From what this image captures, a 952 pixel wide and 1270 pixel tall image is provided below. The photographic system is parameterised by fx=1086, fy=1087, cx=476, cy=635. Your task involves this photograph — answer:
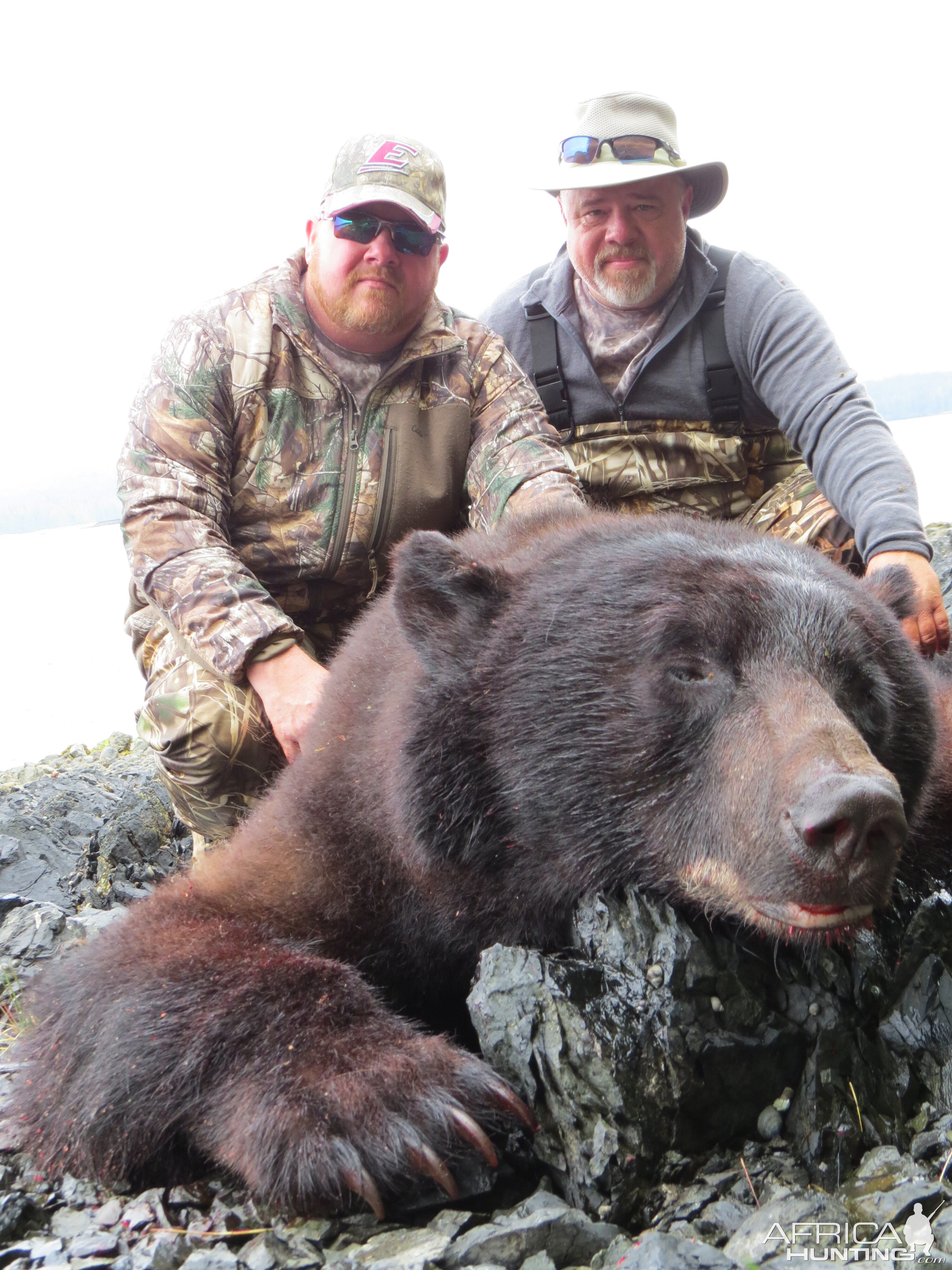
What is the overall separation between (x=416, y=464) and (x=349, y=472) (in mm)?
306

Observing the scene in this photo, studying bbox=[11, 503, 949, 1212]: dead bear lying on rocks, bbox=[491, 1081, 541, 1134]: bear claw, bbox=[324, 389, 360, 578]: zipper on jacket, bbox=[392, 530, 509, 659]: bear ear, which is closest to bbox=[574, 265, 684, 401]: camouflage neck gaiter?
bbox=[324, 389, 360, 578]: zipper on jacket

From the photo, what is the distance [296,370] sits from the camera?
467 centimetres

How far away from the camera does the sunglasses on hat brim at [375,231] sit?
4.54 meters

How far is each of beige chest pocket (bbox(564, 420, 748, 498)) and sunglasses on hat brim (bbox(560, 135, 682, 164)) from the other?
1338mm

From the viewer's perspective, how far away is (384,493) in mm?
4805

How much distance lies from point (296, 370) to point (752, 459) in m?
2.73

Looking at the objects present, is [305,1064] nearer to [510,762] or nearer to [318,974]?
[318,974]

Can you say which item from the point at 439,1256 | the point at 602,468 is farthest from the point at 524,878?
the point at 602,468

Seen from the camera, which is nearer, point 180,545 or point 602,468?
point 180,545

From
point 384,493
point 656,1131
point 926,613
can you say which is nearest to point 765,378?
point 926,613

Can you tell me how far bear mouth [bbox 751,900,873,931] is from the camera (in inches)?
86.0

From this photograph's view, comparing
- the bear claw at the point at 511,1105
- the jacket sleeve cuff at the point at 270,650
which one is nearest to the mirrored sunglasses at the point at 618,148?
the jacket sleeve cuff at the point at 270,650

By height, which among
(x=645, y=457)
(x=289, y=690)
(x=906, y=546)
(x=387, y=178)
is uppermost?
(x=387, y=178)

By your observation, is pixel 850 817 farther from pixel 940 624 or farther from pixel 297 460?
pixel 297 460
